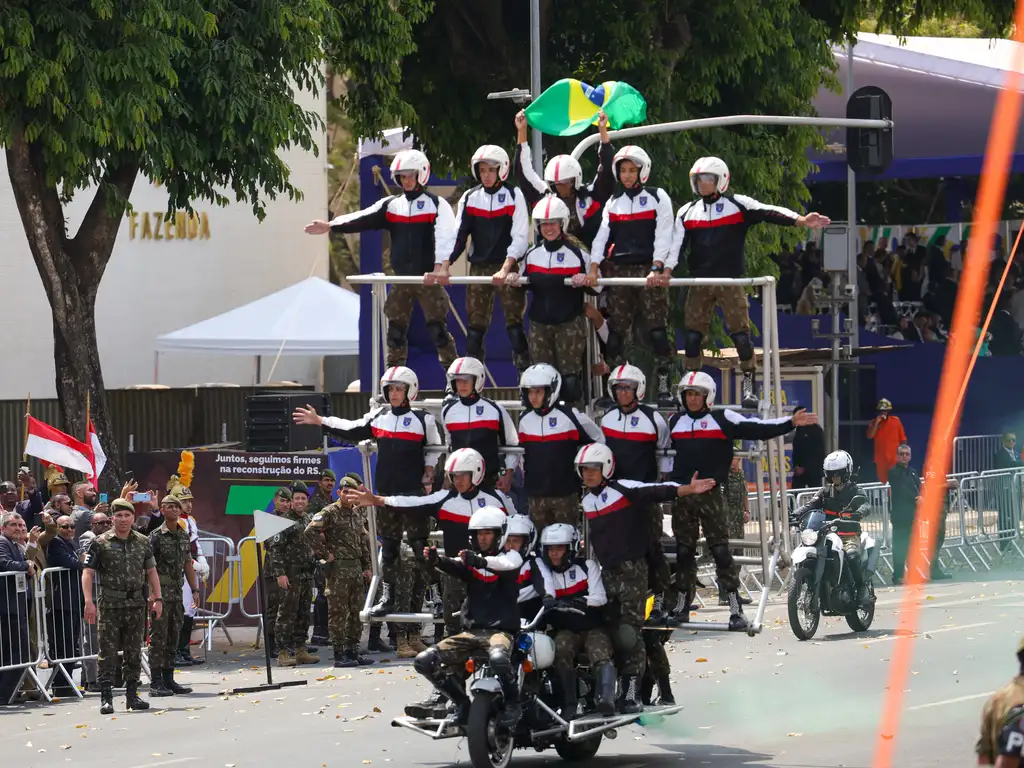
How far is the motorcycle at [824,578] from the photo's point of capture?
19.8 metres

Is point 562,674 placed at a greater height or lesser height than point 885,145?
lesser

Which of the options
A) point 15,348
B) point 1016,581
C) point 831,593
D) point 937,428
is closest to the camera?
point 831,593

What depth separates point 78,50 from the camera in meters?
22.0

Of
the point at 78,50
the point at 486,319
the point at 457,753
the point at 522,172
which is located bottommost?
the point at 457,753

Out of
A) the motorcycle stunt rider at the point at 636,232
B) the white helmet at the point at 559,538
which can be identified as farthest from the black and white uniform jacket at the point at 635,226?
the white helmet at the point at 559,538

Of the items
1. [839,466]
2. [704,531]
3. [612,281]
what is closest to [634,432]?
[704,531]

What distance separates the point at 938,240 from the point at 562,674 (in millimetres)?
28590

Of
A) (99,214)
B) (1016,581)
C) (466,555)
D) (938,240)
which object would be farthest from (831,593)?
(938,240)

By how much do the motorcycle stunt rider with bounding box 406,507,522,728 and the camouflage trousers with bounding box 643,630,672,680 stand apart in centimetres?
145

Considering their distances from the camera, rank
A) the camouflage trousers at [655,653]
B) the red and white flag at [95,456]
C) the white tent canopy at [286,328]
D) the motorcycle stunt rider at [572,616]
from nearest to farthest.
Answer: the motorcycle stunt rider at [572,616] → the camouflage trousers at [655,653] → the red and white flag at [95,456] → the white tent canopy at [286,328]

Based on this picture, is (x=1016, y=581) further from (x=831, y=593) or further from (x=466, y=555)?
(x=466, y=555)

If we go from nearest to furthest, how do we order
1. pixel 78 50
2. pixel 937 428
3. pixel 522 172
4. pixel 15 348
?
pixel 522 172 < pixel 78 50 < pixel 937 428 < pixel 15 348

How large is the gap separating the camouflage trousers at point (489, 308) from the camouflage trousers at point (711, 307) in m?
1.31

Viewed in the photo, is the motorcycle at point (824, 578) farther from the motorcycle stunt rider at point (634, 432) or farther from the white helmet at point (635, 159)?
the white helmet at point (635, 159)
